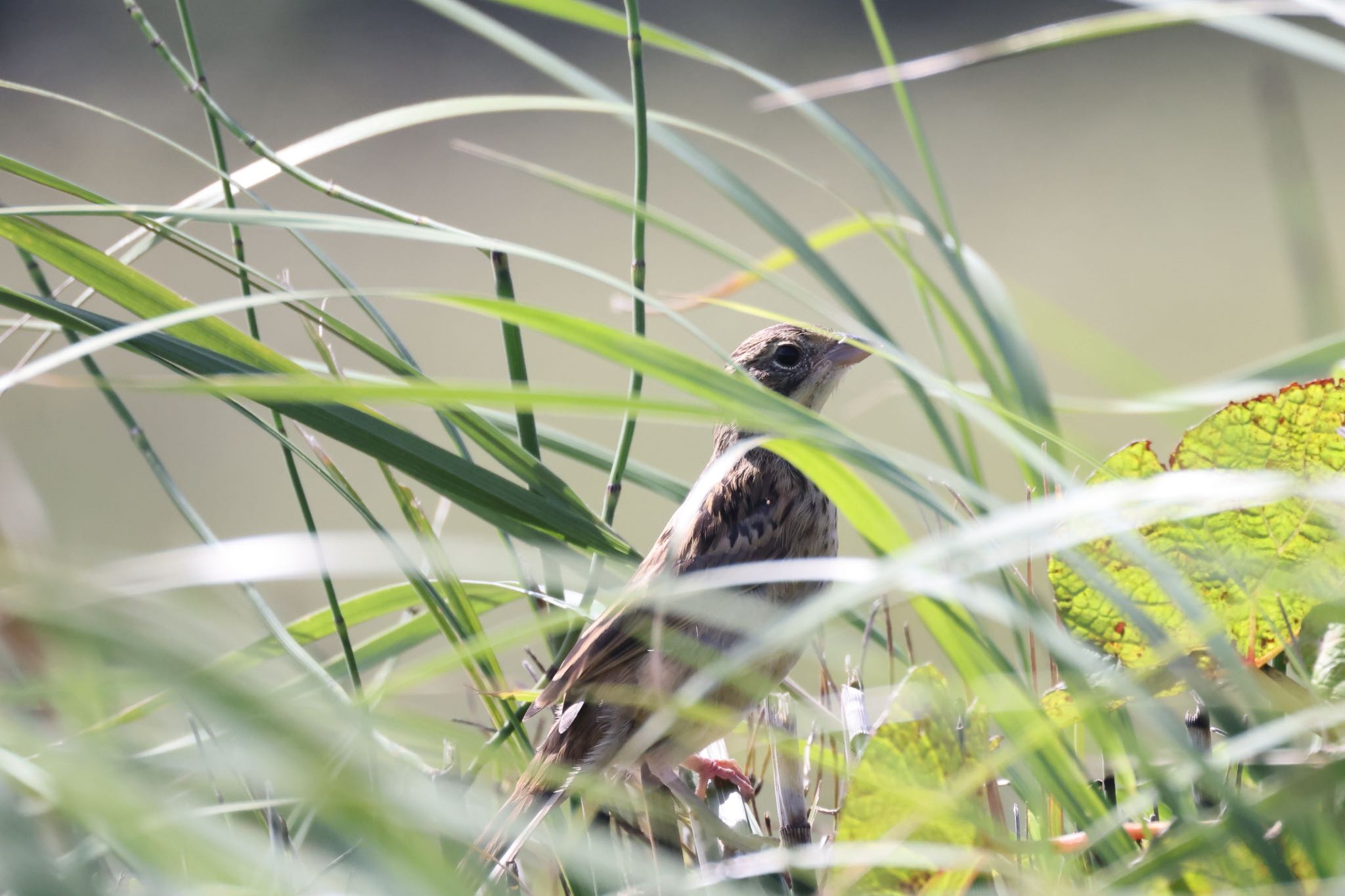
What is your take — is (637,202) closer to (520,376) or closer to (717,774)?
(520,376)

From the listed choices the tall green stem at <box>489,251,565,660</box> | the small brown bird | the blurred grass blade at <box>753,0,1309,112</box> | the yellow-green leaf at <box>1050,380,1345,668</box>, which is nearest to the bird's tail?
the small brown bird

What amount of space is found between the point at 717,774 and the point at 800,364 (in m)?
0.57

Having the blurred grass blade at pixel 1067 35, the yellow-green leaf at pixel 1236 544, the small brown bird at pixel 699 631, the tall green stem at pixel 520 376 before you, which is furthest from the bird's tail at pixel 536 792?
the blurred grass blade at pixel 1067 35

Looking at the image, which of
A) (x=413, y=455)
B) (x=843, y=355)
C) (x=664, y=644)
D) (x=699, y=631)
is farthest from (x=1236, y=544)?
(x=843, y=355)

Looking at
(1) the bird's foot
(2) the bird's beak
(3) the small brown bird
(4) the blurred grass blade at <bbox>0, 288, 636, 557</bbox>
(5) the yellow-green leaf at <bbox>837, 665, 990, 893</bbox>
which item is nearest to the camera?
(5) the yellow-green leaf at <bbox>837, 665, 990, 893</bbox>

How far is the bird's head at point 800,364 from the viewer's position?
1365mm

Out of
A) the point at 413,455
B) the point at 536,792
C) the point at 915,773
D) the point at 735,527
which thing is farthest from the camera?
the point at 735,527

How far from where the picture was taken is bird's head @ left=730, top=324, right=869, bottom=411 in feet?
4.48

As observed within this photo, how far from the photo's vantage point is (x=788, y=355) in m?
1.39

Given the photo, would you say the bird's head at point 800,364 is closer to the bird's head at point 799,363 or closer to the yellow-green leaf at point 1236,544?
the bird's head at point 799,363

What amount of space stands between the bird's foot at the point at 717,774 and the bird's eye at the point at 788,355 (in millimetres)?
508

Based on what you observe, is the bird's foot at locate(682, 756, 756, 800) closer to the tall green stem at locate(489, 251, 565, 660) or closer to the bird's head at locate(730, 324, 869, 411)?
the tall green stem at locate(489, 251, 565, 660)

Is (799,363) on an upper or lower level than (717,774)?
upper

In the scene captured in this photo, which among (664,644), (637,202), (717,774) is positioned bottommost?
(717,774)
